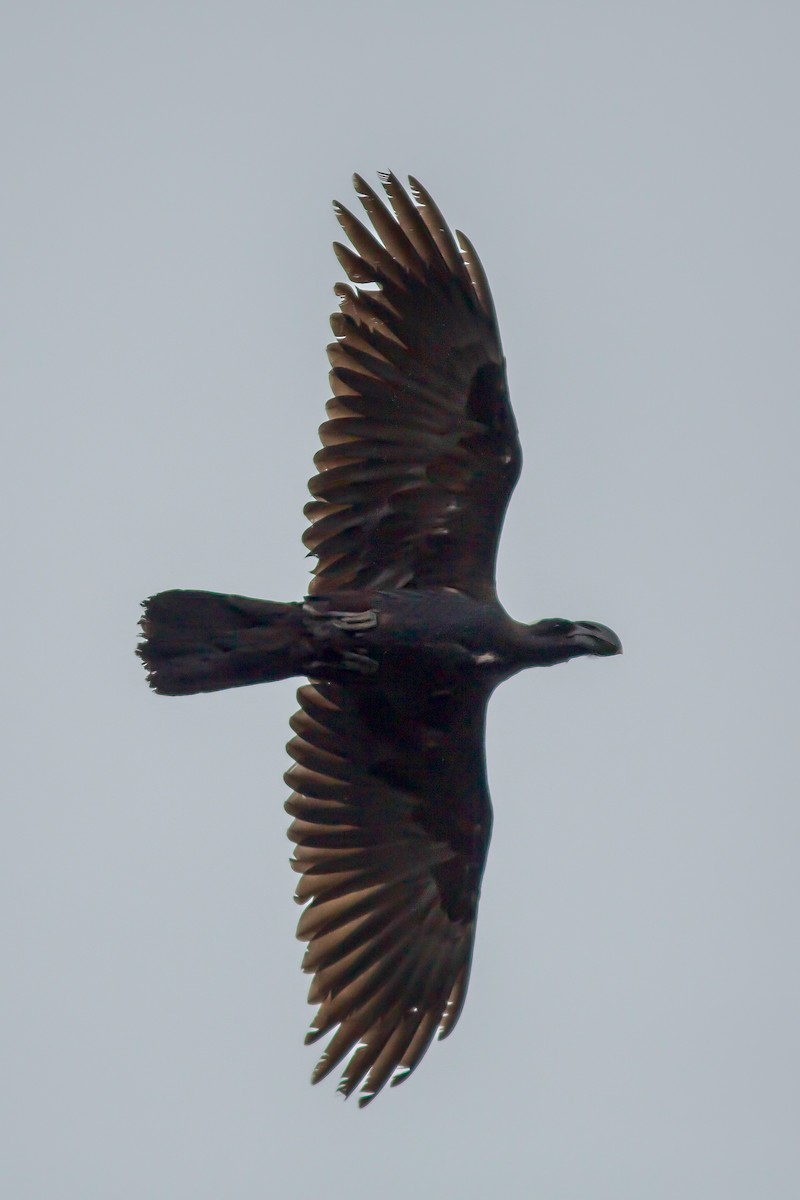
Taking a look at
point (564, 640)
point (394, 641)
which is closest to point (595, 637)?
point (564, 640)

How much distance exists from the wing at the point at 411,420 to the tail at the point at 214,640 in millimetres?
420

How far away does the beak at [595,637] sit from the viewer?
1048 centimetres

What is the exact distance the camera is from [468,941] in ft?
35.4

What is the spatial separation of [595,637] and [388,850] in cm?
163

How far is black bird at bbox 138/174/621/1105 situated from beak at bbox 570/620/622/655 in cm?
1

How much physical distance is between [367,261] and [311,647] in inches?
78.3

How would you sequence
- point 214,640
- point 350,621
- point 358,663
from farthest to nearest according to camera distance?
point 358,663, point 350,621, point 214,640

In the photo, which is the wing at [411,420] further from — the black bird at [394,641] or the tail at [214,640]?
the tail at [214,640]

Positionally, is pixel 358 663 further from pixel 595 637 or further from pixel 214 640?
pixel 595 637

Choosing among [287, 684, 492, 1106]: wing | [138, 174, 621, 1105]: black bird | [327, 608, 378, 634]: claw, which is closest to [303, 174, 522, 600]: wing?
[138, 174, 621, 1105]: black bird

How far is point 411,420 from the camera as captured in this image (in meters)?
10.3

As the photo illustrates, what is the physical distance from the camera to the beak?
10.5 m

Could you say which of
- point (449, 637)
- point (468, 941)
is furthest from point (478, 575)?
point (468, 941)

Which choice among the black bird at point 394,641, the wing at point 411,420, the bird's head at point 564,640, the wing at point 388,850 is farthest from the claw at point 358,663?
the bird's head at point 564,640
